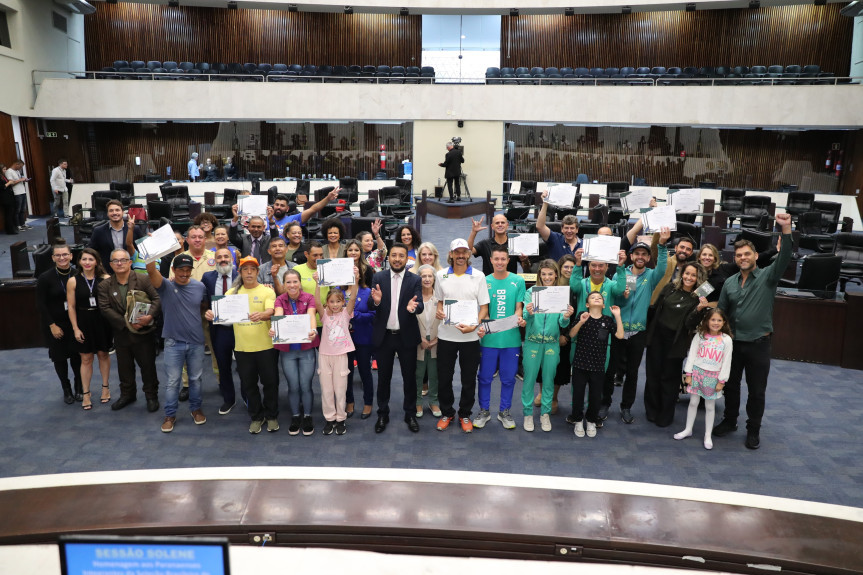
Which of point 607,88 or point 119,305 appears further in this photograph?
point 607,88

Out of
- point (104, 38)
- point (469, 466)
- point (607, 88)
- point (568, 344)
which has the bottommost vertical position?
point (469, 466)

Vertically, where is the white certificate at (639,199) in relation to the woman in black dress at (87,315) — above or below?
above

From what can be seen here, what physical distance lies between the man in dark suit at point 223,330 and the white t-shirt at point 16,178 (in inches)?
499

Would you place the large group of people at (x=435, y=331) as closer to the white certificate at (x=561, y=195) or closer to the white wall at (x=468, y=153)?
the white certificate at (x=561, y=195)

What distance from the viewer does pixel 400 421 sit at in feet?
22.1

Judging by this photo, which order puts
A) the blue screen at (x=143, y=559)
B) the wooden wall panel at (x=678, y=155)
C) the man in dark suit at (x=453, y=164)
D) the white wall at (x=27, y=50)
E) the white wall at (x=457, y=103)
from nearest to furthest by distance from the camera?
1. the blue screen at (x=143, y=559)
2. the white wall at (x=27, y=50)
3. the man in dark suit at (x=453, y=164)
4. the white wall at (x=457, y=103)
5. the wooden wall panel at (x=678, y=155)

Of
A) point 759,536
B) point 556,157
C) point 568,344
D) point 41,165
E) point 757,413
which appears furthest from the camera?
point 556,157

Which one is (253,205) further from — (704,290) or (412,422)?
(704,290)

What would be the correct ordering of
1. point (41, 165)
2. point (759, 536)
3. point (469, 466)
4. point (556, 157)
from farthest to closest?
point (556, 157)
point (41, 165)
point (469, 466)
point (759, 536)

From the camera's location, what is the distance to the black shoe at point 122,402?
6.93 metres

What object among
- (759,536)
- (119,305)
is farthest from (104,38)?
(759,536)

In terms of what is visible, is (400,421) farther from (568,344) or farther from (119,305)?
(119,305)

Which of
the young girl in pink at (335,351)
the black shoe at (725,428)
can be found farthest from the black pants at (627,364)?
the young girl in pink at (335,351)

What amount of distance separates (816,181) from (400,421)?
19.5 meters
